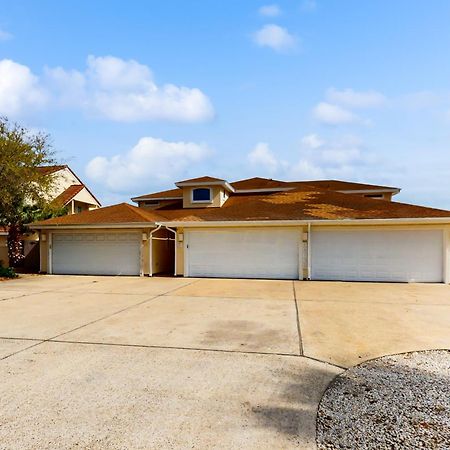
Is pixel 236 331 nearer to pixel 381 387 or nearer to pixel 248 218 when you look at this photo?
pixel 381 387

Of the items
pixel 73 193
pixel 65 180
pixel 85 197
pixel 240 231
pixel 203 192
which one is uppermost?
pixel 65 180

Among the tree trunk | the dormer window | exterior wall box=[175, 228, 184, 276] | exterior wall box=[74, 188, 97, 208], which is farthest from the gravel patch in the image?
exterior wall box=[74, 188, 97, 208]

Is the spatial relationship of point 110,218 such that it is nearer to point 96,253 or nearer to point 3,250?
point 96,253

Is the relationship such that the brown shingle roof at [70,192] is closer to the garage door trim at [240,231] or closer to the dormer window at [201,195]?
the dormer window at [201,195]

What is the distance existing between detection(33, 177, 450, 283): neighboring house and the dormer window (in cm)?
8

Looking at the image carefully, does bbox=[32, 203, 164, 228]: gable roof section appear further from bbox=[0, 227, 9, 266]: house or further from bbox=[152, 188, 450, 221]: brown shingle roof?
bbox=[0, 227, 9, 266]: house

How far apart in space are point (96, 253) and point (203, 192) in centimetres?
657

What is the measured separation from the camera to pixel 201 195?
1977cm

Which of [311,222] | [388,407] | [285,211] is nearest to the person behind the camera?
[388,407]

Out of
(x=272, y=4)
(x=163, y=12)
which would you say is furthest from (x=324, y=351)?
(x=163, y=12)

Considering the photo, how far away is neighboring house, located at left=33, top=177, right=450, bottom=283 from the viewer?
14.1 meters

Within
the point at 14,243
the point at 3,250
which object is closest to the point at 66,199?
the point at 3,250

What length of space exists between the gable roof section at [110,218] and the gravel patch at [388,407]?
13104mm

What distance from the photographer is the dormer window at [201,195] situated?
1959 cm
